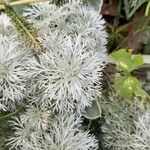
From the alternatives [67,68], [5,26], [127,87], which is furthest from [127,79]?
[5,26]

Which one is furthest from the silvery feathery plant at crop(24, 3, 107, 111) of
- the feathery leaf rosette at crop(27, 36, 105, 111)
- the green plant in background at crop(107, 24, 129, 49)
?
the green plant in background at crop(107, 24, 129, 49)

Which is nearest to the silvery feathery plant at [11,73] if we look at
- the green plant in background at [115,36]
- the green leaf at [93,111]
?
the green leaf at [93,111]

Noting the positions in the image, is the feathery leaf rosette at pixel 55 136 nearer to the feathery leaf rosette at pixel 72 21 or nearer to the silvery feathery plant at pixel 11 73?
the silvery feathery plant at pixel 11 73

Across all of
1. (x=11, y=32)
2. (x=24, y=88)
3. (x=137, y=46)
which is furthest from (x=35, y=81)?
(x=137, y=46)

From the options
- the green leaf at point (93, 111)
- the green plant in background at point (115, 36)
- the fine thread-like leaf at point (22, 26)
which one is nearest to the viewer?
the fine thread-like leaf at point (22, 26)

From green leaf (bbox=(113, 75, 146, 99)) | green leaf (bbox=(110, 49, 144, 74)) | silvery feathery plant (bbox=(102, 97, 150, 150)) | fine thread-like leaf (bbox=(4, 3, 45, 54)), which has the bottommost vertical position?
silvery feathery plant (bbox=(102, 97, 150, 150))

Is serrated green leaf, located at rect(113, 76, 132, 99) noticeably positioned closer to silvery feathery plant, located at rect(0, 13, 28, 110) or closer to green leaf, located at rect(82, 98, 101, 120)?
green leaf, located at rect(82, 98, 101, 120)
